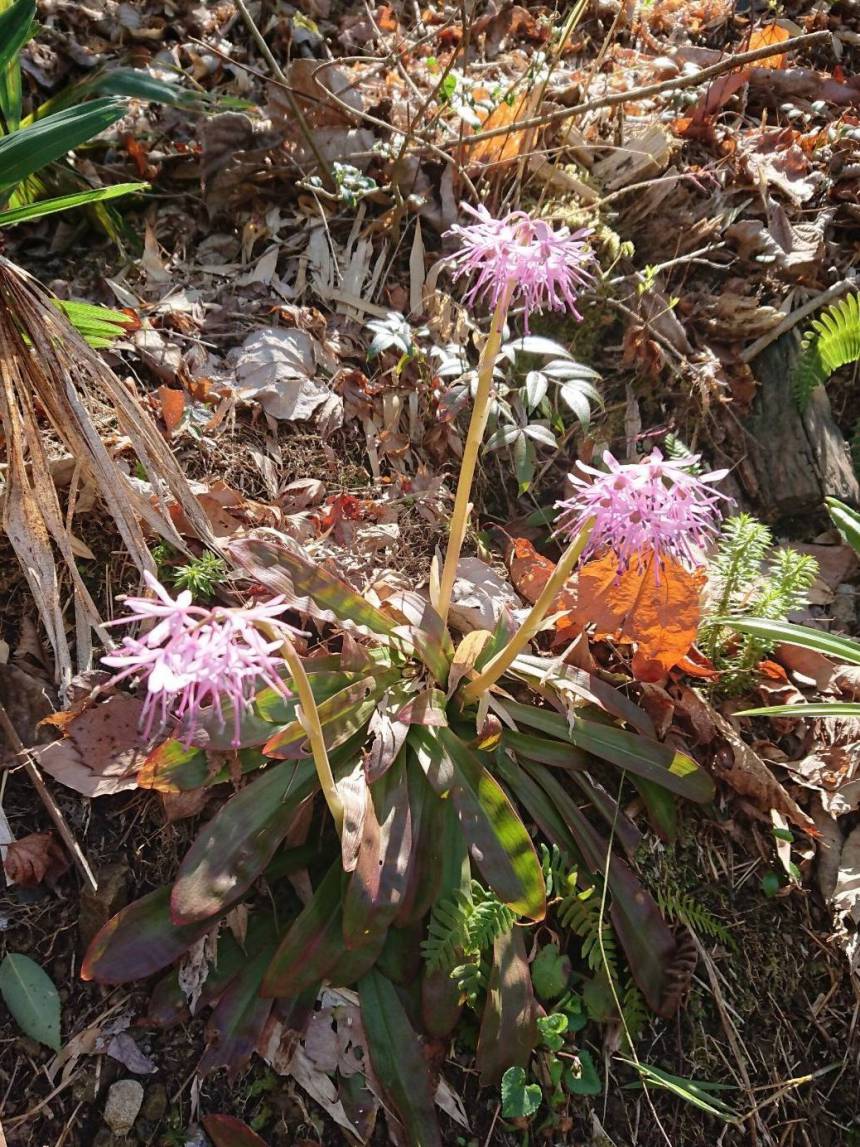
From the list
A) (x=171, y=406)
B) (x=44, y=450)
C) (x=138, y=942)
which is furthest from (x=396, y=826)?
(x=171, y=406)

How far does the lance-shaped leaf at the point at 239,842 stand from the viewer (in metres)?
1.92

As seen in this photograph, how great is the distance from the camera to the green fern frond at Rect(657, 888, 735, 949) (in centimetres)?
228

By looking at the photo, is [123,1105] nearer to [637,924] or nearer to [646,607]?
[637,924]

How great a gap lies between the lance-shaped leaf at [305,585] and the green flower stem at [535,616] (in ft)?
0.94

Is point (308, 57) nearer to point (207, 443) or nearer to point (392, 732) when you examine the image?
point (207, 443)

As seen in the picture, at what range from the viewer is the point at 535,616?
6.15 ft

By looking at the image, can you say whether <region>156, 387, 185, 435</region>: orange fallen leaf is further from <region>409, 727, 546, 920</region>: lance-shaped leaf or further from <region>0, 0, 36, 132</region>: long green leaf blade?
<region>409, 727, 546, 920</region>: lance-shaped leaf

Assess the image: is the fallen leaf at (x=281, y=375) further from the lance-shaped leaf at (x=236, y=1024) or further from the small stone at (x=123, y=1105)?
the small stone at (x=123, y=1105)

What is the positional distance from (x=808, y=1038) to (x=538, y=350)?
2142 millimetres

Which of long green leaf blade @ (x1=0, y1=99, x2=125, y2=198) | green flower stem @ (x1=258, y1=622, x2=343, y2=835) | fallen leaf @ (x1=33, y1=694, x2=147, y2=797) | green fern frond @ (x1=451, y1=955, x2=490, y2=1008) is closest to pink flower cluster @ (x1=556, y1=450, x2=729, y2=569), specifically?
green flower stem @ (x1=258, y1=622, x2=343, y2=835)

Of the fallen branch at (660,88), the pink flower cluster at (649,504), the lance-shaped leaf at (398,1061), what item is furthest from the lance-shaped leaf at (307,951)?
the fallen branch at (660,88)

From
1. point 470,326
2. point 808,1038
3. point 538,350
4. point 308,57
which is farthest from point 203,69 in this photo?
point 808,1038

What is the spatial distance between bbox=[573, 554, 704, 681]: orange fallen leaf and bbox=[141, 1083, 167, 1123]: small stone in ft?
4.96

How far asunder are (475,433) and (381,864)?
1009mm
